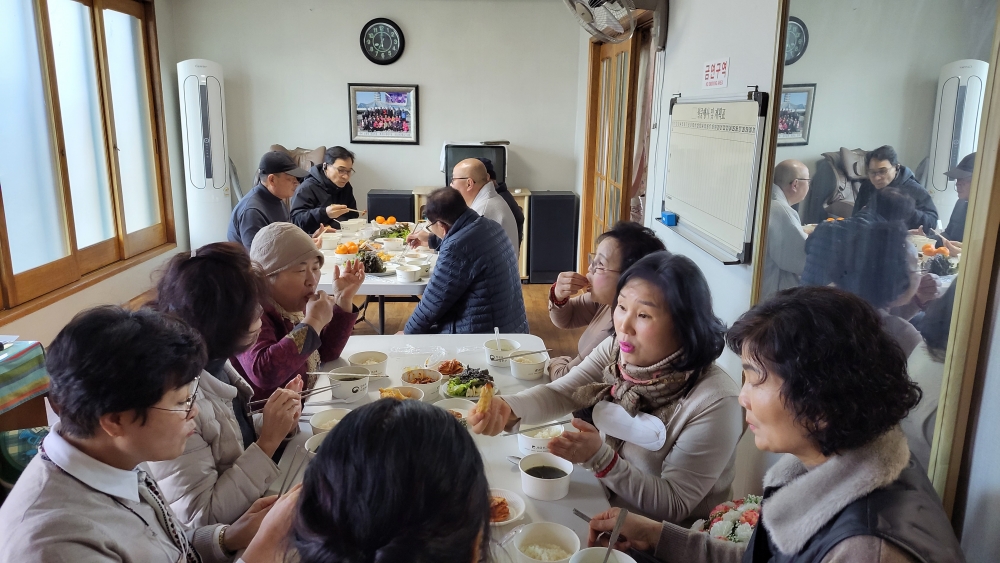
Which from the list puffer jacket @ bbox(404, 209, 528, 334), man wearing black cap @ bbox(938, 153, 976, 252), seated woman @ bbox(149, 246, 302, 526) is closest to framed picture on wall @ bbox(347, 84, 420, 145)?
puffer jacket @ bbox(404, 209, 528, 334)

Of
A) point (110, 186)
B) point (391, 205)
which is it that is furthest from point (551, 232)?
point (110, 186)

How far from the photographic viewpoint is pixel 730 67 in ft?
7.92

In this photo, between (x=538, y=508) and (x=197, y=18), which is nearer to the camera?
(x=538, y=508)

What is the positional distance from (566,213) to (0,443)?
5.13 meters

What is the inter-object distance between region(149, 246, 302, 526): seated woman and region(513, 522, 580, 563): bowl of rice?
0.59m

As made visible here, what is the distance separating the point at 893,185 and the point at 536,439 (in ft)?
3.18

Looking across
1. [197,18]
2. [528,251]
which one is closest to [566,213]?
[528,251]

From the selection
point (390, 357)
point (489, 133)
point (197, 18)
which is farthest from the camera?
point (489, 133)

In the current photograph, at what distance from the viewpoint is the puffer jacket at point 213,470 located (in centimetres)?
132

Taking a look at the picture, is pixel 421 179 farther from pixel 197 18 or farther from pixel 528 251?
pixel 197 18

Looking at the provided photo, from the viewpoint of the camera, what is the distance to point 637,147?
426cm

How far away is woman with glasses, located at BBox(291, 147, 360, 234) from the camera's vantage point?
479 cm

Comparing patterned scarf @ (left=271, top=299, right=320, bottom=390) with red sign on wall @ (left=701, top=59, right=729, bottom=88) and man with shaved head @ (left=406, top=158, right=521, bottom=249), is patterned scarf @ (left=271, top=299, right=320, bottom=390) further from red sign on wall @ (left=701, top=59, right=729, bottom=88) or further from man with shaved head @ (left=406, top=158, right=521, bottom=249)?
man with shaved head @ (left=406, top=158, right=521, bottom=249)

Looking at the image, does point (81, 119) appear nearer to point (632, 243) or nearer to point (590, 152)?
point (590, 152)
